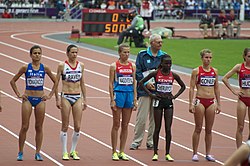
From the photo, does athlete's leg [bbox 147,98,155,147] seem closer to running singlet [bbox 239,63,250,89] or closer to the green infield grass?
running singlet [bbox 239,63,250,89]

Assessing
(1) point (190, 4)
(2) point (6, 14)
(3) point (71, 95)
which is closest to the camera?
(3) point (71, 95)

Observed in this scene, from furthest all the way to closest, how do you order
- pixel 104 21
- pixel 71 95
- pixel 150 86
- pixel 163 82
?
pixel 104 21 < pixel 150 86 < pixel 163 82 < pixel 71 95

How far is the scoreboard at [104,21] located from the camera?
41562 millimetres

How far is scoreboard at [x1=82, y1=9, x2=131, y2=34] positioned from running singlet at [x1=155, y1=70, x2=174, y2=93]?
93.0 feet

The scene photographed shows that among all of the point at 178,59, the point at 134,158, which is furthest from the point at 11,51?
the point at 134,158

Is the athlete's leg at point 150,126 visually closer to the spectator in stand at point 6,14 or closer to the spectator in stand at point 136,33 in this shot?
the spectator in stand at point 136,33

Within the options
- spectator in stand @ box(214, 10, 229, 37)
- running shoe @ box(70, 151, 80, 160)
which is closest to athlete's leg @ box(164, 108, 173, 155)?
running shoe @ box(70, 151, 80, 160)

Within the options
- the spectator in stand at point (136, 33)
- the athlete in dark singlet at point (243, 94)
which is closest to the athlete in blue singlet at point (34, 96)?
the athlete in dark singlet at point (243, 94)

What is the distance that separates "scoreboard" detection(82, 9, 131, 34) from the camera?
136 feet

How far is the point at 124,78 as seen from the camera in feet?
43.4

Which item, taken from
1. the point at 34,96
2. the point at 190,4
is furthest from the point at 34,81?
the point at 190,4

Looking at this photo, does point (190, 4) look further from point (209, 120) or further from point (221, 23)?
point (209, 120)

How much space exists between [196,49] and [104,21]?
7.46m

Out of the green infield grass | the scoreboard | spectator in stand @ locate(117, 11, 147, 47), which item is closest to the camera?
the green infield grass
